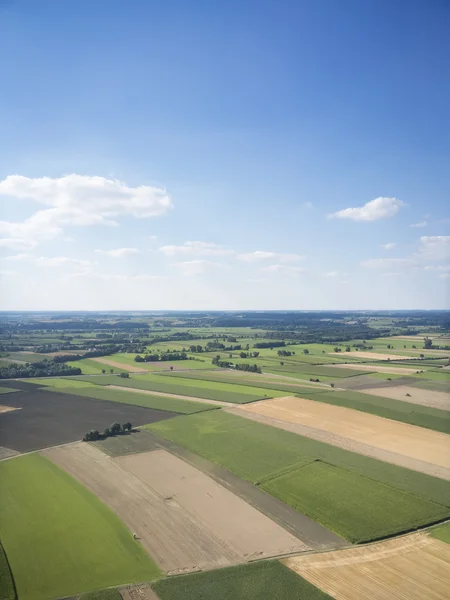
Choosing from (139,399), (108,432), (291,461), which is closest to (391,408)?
(291,461)

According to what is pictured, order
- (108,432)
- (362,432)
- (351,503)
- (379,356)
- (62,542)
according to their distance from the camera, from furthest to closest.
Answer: (379,356)
(108,432)
(362,432)
(351,503)
(62,542)

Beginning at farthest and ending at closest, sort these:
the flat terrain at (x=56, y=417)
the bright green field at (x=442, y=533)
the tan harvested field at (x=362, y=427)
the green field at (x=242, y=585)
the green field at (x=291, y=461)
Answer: the flat terrain at (x=56, y=417) → the tan harvested field at (x=362, y=427) → the green field at (x=291, y=461) → the bright green field at (x=442, y=533) → the green field at (x=242, y=585)

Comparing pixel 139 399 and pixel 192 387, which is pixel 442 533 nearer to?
pixel 139 399

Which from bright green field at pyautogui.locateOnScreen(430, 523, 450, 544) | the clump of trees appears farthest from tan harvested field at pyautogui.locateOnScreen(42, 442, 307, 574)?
bright green field at pyautogui.locateOnScreen(430, 523, 450, 544)

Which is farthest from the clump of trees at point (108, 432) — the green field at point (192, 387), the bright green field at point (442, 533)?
the bright green field at point (442, 533)

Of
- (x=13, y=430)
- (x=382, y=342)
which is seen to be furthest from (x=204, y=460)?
(x=382, y=342)

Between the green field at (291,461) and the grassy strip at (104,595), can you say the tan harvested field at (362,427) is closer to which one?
the green field at (291,461)

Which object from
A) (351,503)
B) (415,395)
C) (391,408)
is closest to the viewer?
(351,503)
